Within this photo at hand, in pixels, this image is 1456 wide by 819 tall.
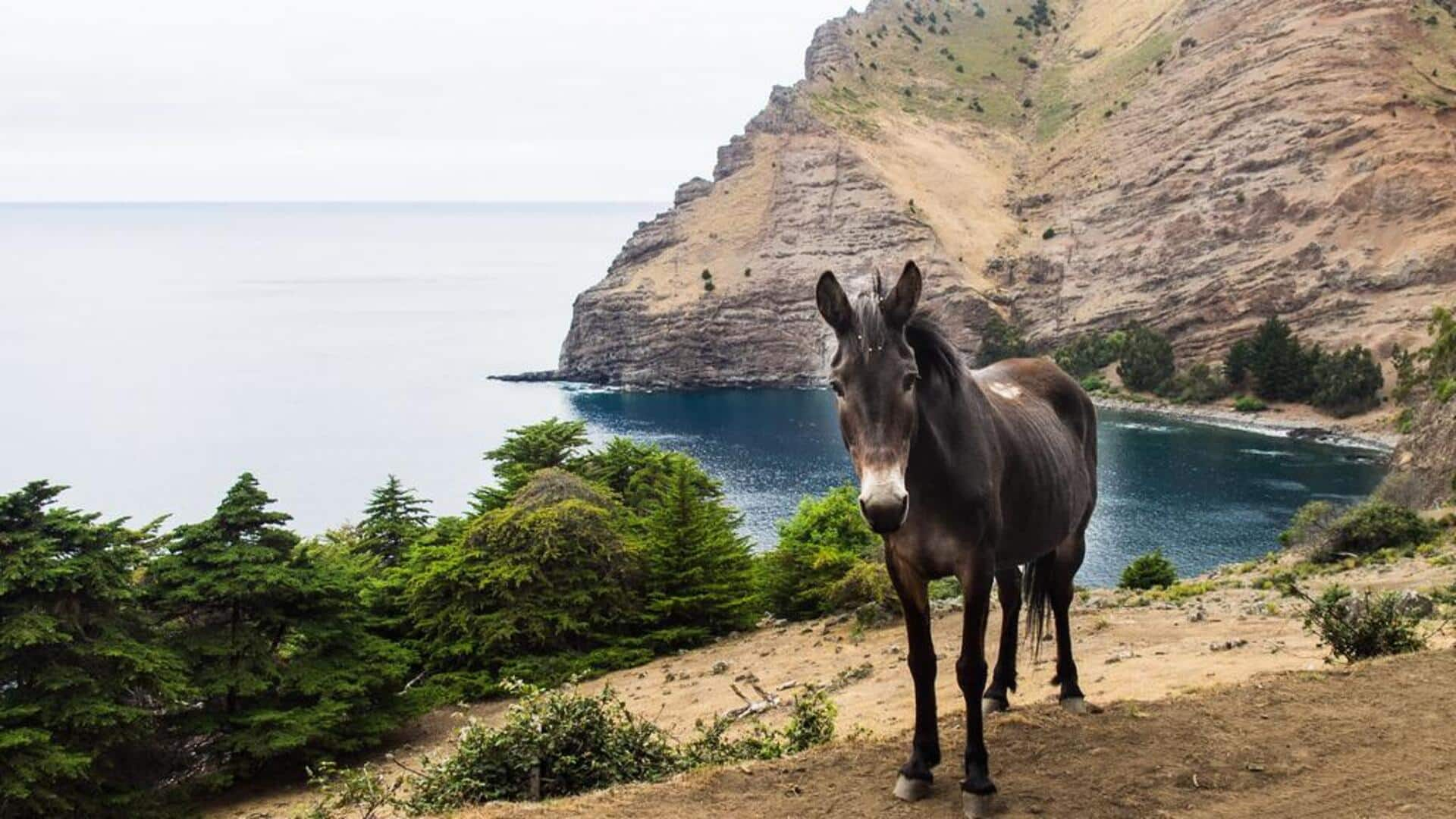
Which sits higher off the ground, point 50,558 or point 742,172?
point 742,172

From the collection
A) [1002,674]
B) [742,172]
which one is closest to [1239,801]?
[1002,674]

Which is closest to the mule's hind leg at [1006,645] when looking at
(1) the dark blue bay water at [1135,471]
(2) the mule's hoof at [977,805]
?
(2) the mule's hoof at [977,805]

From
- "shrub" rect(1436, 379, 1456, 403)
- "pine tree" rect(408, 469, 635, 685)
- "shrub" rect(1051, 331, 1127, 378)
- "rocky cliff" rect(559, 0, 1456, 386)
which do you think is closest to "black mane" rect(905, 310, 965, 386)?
"pine tree" rect(408, 469, 635, 685)

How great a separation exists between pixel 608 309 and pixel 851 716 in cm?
9980

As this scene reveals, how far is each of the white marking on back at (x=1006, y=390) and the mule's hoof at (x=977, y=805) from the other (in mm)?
2586

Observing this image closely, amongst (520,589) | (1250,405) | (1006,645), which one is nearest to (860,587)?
(520,589)

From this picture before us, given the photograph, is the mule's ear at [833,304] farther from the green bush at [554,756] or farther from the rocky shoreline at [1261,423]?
the rocky shoreline at [1261,423]

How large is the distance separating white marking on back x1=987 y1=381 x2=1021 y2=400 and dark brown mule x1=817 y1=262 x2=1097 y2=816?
0.07ft

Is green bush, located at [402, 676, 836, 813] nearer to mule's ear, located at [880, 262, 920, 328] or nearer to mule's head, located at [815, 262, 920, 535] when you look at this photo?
mule's head, located at [815, 262, 920, 535]

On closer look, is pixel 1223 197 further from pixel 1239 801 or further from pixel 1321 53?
pixel 1239 801

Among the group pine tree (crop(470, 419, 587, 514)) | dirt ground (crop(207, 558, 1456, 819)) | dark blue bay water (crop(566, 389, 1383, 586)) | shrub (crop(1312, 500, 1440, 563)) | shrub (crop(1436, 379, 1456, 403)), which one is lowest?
dark blue bay water (crop(566, 389, 1383, 586))

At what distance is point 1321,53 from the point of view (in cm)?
9756

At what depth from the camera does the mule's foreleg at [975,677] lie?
6.05 metres

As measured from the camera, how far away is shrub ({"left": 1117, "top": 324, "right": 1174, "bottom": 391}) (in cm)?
8844
